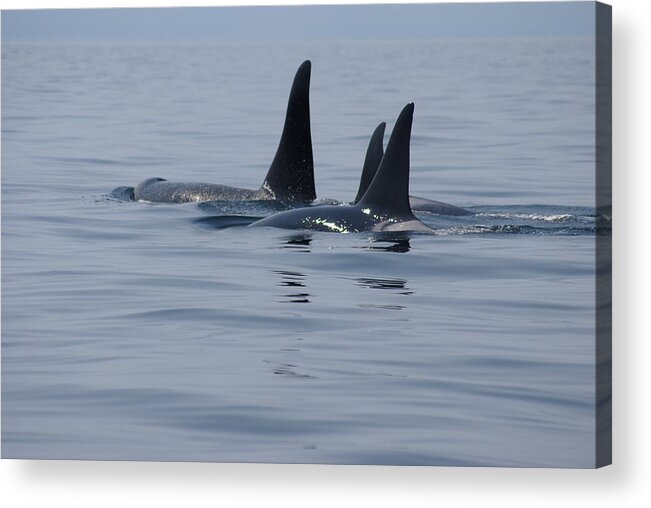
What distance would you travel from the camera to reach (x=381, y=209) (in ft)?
57.1

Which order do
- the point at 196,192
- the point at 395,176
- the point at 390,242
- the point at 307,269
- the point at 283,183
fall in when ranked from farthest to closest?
the point at 196,192 < the point at 283,183 < the point at 390,242 < the point at 395,176 < the point at 307,269

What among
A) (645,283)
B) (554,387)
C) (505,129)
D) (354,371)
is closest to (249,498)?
(354,371)

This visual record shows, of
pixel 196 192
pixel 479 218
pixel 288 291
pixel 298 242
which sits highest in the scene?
pixel 196 192

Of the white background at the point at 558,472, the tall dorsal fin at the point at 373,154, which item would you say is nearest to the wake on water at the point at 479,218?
the tall dorsal fin at the point at 373,154

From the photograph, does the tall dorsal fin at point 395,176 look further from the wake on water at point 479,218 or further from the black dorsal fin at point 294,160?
the black dorsal fin at point 294,160

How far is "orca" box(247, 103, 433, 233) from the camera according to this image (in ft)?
54.4

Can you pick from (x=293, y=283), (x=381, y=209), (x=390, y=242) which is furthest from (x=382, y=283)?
(x=381, y=209)

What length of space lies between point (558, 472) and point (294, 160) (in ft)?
23.6

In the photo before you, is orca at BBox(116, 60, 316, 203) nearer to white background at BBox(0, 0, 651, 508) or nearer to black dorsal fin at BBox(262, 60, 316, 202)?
black dorsal fin at BBox(262, 60, 316, 202)

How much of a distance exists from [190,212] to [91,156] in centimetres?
198

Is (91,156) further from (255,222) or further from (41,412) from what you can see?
(41,412)

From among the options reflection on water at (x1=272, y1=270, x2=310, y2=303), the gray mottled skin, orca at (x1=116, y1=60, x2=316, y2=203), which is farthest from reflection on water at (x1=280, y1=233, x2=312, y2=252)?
the gray mottled skin

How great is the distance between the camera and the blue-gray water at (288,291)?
45.5 feet

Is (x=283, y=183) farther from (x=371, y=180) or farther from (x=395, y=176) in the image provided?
(x=395, y=176)
